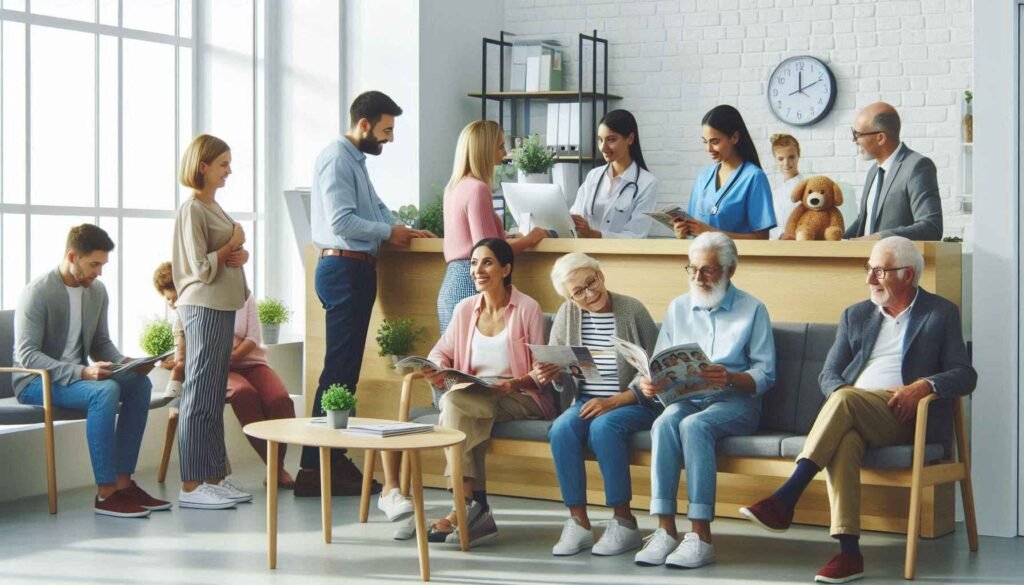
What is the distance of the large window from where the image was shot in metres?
6.47

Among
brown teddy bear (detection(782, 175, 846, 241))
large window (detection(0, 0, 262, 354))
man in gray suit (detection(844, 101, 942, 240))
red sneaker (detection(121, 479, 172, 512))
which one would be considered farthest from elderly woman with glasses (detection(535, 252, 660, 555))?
large window (detection(0, 0, 262, 354))

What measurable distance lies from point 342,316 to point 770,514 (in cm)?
218

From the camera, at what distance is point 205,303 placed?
17.3ft

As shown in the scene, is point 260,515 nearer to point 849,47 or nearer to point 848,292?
point 848,292

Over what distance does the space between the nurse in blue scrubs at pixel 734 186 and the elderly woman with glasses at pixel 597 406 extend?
1.75 feet

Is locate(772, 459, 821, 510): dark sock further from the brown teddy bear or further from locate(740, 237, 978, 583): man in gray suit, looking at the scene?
the brown teddy bear

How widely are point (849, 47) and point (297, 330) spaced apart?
12.0ft

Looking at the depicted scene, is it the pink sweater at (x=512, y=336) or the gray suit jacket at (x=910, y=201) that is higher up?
the gray suit jacket at (x=910, y=201)

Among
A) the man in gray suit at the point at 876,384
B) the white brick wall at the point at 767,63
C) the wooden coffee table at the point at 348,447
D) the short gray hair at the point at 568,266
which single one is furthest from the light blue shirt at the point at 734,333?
the white brick wall at the point at 767,63

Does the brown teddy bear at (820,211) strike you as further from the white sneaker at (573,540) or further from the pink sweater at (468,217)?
the white sneaker at (573,540)

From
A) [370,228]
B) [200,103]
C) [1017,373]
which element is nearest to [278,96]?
[200,103]

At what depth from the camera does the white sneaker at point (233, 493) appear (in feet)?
17.9

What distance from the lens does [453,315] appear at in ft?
16.8

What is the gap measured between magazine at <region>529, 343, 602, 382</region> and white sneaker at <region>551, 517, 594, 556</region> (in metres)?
0.52
